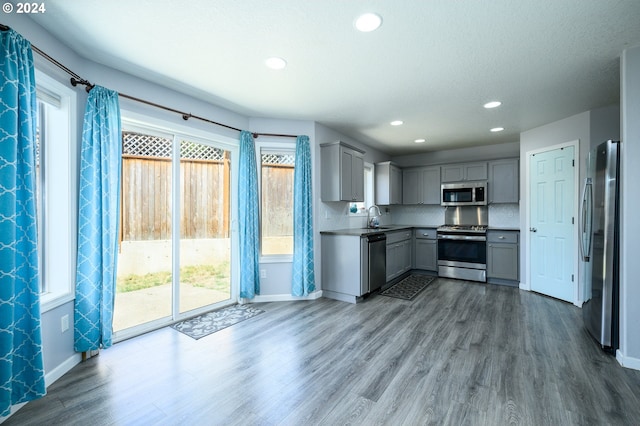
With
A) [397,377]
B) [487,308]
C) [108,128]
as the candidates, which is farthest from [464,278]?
[108,128]

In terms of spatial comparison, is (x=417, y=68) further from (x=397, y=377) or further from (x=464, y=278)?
(x=464, y=278)

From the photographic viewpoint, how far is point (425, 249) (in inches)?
218

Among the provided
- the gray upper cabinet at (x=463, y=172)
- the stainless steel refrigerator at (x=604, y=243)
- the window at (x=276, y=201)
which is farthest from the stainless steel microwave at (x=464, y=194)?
the window at (x=276, y=201)

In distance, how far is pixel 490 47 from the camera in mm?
A: 2201

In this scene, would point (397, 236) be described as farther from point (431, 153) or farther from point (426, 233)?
point (431, 153)

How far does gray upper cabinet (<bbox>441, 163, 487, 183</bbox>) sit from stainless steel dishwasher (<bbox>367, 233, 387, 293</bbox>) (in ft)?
7.23

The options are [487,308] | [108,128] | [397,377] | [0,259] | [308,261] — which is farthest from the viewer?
[308,261]

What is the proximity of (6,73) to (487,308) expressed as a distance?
485cm

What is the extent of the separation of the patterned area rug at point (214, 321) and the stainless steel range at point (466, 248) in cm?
356

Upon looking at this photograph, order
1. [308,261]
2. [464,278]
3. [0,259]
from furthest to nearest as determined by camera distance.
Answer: [464,278] < [308,261] < [0,259]

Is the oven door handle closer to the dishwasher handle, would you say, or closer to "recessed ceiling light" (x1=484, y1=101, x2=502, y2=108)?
the dishwasher handle

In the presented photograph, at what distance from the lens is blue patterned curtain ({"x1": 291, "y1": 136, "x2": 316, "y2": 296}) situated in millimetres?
3871

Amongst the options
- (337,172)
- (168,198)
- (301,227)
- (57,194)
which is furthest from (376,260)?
(57,194)

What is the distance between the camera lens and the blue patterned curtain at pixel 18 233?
157cm
